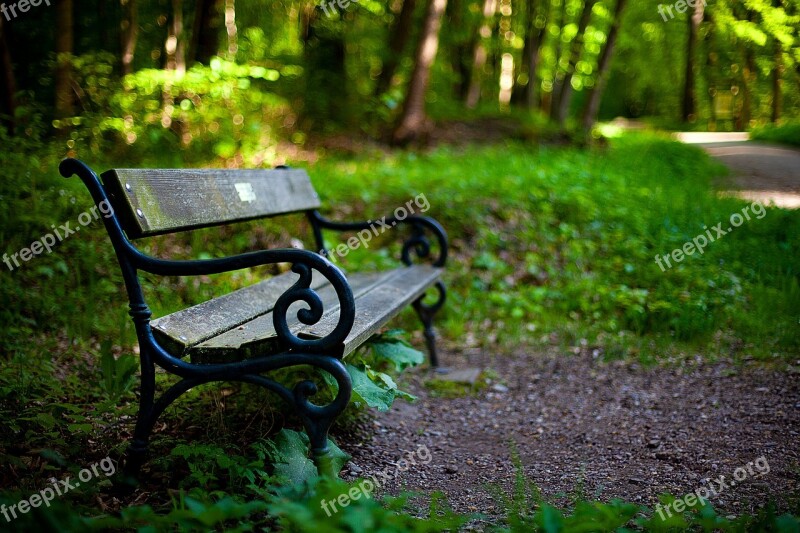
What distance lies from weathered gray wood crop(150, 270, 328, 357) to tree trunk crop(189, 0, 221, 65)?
563cm

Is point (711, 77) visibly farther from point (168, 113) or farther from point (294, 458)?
point (294, 458)

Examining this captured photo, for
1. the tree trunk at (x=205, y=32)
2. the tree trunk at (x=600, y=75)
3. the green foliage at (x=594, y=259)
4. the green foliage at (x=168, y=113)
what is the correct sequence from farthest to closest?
the tree trunk at (x=600, y=75) < the tree trunk at (x=205, y=32) < the green foliage at (x=168, y=113) < the green foliage at (x=594, y=259)

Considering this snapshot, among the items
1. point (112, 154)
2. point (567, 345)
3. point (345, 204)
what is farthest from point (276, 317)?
point (112, 154)

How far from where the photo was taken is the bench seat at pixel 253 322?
7.29 ft

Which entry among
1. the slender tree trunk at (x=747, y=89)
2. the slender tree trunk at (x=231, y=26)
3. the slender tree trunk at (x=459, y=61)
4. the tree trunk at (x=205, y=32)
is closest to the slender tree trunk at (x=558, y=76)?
the slender tree trunk at (x=459, y=61)

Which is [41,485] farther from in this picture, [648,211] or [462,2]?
[462,2]

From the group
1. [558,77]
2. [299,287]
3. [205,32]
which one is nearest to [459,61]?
[558,77]

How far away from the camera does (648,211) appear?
655 cm

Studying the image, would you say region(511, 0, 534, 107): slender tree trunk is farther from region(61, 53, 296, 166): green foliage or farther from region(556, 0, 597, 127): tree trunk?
region(61, 53, 296, 166): green foliage

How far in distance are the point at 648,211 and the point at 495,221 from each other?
67.6 inches

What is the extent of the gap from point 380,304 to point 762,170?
865 cm

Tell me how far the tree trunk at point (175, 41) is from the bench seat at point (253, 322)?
4908mm

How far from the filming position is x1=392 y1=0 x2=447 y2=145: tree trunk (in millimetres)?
9516

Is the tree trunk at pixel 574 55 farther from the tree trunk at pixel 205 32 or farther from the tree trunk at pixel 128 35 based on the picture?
the tree trunk at pixel 128 35
